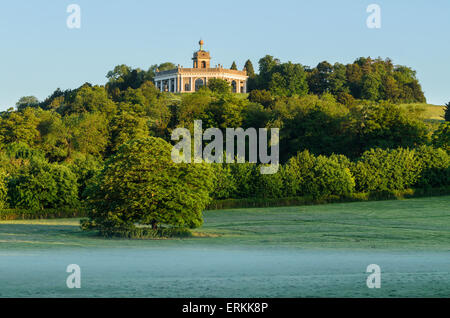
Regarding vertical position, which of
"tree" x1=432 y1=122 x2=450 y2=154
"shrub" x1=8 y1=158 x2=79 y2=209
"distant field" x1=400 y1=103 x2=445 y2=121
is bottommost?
"shrub" x1=8 y1=158 x2=79 y2=209

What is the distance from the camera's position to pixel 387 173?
9894 cm

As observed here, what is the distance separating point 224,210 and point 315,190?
14.1 m

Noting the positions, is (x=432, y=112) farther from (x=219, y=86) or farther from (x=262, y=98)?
(x=219, y=86)

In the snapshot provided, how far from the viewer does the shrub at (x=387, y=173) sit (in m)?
98.1

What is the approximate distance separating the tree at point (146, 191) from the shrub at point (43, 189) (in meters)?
32.8

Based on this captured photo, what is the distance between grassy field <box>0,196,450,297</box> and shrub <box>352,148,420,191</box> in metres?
23.4

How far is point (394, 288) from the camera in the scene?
29.3m

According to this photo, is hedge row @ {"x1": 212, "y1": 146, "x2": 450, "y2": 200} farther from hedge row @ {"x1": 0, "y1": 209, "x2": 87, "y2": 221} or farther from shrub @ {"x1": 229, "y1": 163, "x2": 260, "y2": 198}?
hedge row @ {"x1": 0, "y1": 209, "x2": 87, "y2": 221}

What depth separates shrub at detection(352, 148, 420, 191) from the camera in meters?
98.1

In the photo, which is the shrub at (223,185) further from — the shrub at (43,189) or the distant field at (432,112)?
the distant field at (432,112)

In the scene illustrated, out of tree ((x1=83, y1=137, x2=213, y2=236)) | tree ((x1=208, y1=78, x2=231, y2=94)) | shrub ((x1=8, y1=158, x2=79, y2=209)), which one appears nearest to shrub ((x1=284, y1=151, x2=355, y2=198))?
shrub ((x1=8, y1=158, x2=79, y2=209))

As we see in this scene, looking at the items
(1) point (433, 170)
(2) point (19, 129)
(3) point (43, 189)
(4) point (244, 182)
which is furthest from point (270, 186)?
(2) point (19, 129)

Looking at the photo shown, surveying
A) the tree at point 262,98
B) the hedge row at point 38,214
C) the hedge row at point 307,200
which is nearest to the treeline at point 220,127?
the hedge row at point 307,200
